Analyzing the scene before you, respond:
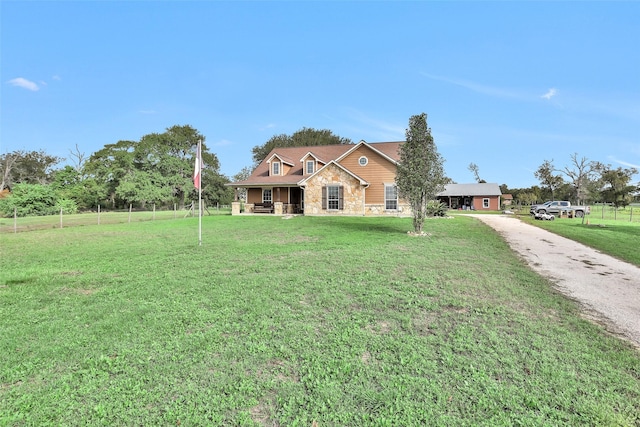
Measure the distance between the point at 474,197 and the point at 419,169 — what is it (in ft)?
133

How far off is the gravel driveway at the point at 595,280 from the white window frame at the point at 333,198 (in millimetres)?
14679

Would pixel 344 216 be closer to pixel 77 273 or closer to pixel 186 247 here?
pixel 186 247

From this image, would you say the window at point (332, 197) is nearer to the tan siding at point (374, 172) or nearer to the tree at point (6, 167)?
the tan siding at point (374, 172)

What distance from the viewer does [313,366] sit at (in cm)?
293

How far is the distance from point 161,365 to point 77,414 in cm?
70

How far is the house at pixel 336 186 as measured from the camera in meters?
24.0

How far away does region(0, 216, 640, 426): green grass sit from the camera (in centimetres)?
236

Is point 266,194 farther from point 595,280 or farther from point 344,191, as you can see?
point 595,280

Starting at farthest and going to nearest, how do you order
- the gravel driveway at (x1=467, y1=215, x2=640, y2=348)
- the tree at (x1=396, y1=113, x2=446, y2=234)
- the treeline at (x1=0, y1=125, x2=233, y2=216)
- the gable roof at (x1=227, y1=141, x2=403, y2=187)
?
the treeline at (x1=0, y1=125, x2=233, y2=216), the gable roof at (x1=227, y1=141, x2=403, y2=187), the tree at (x1=396, y1=113, x2=446, y2=234), the gravel driveway at (x1=467, y1=215, x2=640, y2=348)

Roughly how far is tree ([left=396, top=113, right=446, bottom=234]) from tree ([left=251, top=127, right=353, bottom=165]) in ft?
128

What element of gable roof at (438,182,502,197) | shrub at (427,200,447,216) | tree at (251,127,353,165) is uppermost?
tree at (251,127,353,165)

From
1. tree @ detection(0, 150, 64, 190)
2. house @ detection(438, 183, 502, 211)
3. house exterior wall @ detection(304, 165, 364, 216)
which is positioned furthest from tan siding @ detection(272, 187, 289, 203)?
tree @ detection(0, 150, 64, 190)

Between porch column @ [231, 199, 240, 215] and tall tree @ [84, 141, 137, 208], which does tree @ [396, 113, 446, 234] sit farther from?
tall tree @ [84, 141, 137, 208]

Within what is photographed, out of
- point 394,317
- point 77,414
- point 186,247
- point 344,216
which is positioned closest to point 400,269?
point 394,317
